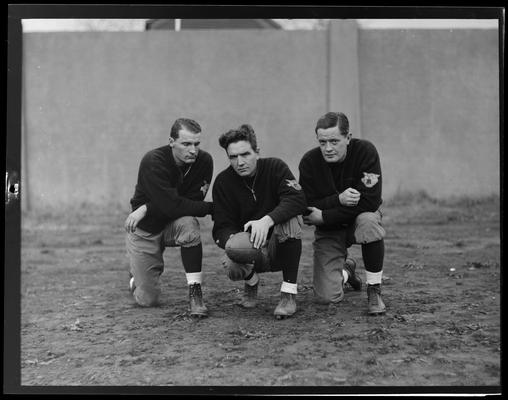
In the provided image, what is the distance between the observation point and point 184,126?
13.1 ft

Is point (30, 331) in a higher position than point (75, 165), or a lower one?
lower

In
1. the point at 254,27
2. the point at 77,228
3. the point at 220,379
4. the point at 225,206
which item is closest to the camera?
the point at 220,379

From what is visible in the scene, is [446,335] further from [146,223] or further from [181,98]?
[181,98]

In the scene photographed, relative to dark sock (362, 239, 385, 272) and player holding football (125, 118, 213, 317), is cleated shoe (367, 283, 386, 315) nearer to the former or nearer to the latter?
dark sock (362, 239, 385, 272)

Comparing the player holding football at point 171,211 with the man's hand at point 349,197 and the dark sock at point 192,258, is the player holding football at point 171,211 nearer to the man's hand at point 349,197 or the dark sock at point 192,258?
the dark sock at point 192,258

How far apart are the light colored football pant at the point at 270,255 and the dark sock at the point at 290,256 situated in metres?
0.03

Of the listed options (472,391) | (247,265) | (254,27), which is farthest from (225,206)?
(472,391)

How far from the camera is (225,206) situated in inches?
151

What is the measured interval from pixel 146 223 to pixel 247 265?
72 cm

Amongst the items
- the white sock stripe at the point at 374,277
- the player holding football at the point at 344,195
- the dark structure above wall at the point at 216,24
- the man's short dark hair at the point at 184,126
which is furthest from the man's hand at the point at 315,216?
the dark structure above wall at the point at 216,24

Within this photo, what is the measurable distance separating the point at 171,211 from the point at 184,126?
0.56 metres

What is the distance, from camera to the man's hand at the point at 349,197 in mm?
3859

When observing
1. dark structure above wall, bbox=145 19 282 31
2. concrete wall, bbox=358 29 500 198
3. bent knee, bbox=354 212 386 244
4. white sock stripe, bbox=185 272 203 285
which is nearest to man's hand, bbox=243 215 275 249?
white sock stripe, bbox=185 272 203 285

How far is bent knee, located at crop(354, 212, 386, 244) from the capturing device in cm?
382
